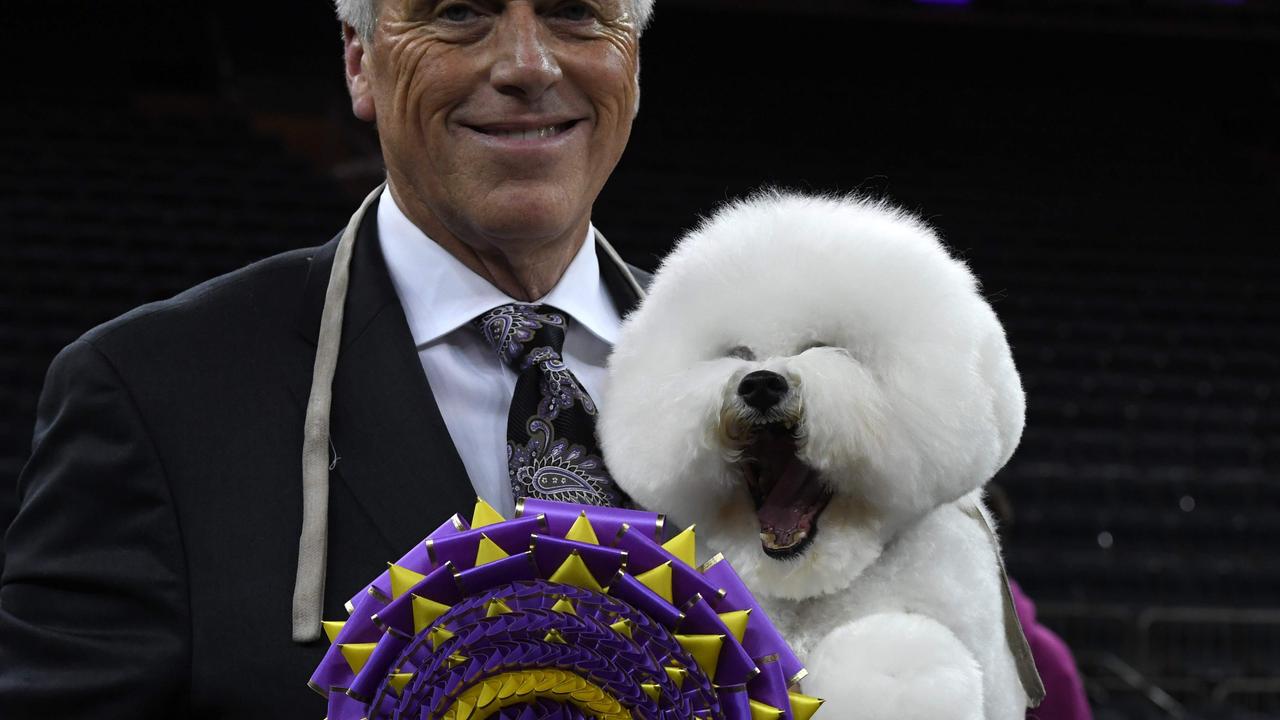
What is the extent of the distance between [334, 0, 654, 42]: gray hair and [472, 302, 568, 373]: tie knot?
314 mm

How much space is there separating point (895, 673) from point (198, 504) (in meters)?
0.60

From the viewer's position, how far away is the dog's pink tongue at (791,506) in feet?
3.76

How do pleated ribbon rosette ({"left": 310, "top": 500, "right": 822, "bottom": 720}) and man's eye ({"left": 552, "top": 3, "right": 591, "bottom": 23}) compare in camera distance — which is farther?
man's eye ({"left": 552, "top": 3, "right": 591, "bottom": 23})

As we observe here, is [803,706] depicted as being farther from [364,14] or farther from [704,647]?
[364,14]

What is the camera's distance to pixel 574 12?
4.47ft

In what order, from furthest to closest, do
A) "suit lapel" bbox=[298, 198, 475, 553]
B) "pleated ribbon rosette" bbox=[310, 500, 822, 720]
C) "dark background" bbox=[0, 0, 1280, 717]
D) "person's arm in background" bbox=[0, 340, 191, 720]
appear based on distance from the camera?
"dark background" bbox=[0, 0, 1280, 717]
"suit lapel" bbox=[298, 198, 475, 553]
"person's arm in background" bbox=[0, 340, 191, 720]
"pleated ribbon rosette" bbox=[310, 500, 822, 720]

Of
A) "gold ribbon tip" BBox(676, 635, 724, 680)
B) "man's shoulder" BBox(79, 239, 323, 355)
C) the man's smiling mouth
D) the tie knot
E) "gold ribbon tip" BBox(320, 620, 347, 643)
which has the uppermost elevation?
the man's smiling mouth

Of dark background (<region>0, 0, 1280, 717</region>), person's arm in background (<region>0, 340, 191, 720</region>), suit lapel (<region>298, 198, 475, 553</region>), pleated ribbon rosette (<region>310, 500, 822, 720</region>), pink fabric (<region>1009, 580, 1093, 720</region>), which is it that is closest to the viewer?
pleated ribbon rosette (<region>310, 500, 822, 720</region>)

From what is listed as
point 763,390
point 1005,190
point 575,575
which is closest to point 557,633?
point 575,575

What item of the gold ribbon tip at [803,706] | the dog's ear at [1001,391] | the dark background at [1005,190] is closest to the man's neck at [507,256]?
the dog's ear at [1001,391]

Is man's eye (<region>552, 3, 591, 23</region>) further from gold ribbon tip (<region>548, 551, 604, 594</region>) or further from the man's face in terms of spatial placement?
gold ribbon tip (<region>548, 551, 604, 594</region>)

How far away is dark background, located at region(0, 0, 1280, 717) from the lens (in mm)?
6242

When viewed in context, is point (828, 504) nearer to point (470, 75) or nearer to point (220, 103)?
point (470, 75)

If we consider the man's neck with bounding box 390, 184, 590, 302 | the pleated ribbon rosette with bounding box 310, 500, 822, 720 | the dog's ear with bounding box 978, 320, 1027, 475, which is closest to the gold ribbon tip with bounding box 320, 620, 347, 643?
the pleated ribbon rosette with bounding box 310, 500, 822, 720
